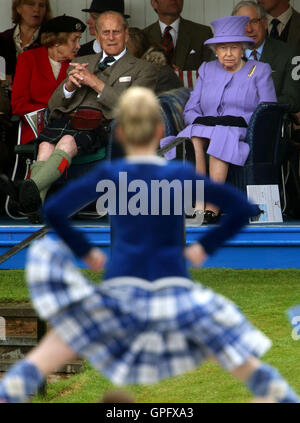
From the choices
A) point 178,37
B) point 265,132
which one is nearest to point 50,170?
point 265,132

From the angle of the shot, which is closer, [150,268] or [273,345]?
[150,268]

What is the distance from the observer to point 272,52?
7758 mm

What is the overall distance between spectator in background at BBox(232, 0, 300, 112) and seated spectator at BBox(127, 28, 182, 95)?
2.07 feet

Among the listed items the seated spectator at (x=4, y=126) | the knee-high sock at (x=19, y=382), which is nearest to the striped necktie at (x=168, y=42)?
the seated spectator at (x=4, y=126)

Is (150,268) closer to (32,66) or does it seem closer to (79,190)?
(79,190)

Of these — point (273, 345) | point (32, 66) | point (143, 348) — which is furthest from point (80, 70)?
point (143, 348)

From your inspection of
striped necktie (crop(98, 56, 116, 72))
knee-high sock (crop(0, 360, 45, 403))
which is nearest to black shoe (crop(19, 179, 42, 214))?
striped necktie (crop(98, 56, 116, 72))

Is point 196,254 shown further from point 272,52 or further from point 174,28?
point 174,28

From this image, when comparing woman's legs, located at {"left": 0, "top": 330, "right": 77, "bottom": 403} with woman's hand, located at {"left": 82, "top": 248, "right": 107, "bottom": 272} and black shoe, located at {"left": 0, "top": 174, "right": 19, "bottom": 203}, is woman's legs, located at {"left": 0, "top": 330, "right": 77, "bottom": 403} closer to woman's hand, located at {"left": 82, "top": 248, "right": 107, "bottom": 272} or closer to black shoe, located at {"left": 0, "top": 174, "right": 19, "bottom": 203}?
woman's hand, located at {"left": 82, "top": 248, "right": 107, "bottom": 272}

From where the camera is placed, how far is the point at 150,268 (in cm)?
287

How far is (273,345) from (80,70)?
283 cm

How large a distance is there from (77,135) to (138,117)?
451cm

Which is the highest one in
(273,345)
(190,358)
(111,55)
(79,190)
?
(111,55)

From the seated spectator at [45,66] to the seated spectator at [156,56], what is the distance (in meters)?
0.43
